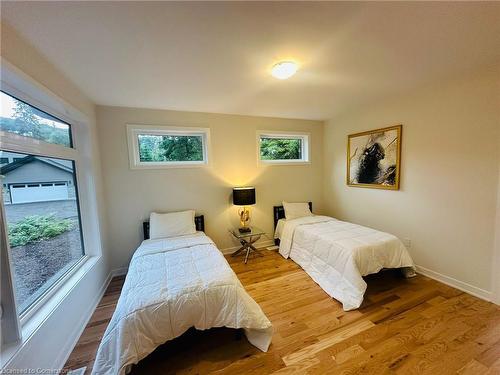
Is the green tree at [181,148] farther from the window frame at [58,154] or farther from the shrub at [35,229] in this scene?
the shrub at [35,229]

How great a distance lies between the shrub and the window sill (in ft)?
1.50

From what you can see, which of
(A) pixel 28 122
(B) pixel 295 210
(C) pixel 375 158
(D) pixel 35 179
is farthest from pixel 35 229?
(C) pixel 375 158

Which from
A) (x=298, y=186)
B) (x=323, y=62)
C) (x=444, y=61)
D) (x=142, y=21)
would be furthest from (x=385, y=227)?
(x=142, y=21)

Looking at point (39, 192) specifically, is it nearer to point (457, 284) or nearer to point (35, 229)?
point (35, 229)

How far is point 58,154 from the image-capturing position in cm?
191

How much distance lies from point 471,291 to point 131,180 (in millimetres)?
4467

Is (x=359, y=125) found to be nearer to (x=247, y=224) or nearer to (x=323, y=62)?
(x=323, y=62)

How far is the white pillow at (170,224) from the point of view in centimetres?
287

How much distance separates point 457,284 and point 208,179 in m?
3.52

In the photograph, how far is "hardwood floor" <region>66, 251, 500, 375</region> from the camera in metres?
1.50

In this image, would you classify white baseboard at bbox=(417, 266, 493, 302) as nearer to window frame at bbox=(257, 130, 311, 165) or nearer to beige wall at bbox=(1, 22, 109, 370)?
window frame at bbox=(257, 130, 311, 165)

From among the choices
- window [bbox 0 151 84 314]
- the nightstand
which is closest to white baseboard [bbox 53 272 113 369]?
window [bbox 0 151 84 314]

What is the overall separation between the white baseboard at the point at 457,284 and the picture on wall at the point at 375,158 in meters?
1.15

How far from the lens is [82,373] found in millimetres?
1481
